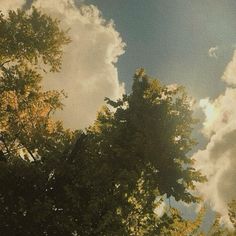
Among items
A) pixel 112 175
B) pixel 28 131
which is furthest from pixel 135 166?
pixel 28 131

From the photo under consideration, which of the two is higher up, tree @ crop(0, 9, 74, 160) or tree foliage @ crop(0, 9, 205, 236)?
tree @ crop(0, 9, 74, 160)

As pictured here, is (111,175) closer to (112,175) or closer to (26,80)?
(112,175)

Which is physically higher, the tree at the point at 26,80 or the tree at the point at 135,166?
the tree at the point at 26,80

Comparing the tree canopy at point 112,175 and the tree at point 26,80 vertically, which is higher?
the tree at point 26,80

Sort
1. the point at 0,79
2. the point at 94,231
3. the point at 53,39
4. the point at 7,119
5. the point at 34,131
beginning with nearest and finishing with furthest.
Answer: the point at 94,231 < the point at 34,131 < the point at 7,119 < the point at 0,79 < the point at 53,39

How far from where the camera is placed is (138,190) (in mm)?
13523

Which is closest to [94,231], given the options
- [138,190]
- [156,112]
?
[138,190]

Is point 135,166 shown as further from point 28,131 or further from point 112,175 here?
point 28,131

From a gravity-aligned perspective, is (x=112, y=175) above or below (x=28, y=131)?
below

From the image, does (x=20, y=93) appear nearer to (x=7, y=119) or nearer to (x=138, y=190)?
(x=7, y=119)

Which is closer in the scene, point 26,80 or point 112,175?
point 112,175

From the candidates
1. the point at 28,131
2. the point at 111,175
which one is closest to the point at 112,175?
the point at 111,175

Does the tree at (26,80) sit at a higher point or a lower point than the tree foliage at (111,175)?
higher

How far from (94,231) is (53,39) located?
10672 millimetres
